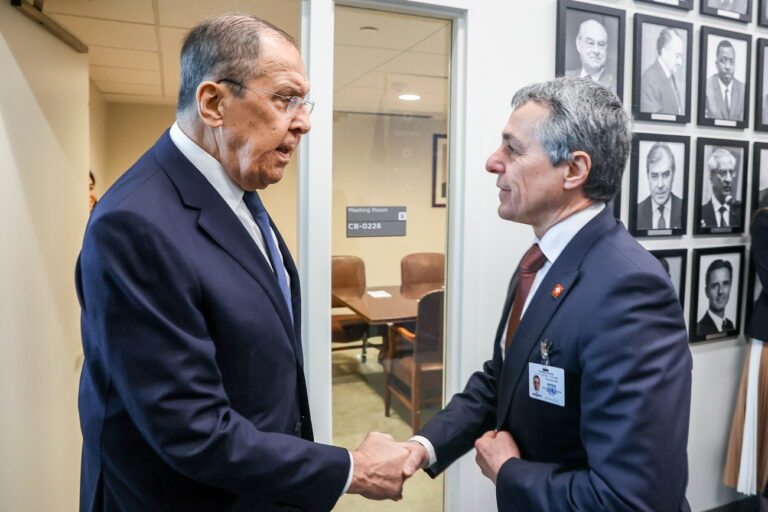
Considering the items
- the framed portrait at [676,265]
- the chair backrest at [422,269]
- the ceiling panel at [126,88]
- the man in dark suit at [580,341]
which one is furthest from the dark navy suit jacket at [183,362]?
the ceiling panel at [126,88]

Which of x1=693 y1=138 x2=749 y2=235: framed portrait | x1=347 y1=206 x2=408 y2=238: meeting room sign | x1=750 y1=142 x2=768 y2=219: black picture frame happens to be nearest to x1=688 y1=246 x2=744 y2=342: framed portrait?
x1=693 y1=138 x2=749 y2=235: framed portrait

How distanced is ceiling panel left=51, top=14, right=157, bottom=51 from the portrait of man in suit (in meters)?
2.05

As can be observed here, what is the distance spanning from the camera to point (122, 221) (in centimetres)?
92

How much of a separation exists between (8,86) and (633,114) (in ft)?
7.05

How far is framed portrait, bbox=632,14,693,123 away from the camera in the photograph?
2102mm

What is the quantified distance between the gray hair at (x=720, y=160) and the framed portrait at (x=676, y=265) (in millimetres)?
402

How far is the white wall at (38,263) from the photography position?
60.0 inches

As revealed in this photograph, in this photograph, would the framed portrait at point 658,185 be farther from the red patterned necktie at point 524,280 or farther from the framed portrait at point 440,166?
the red patterned necktie at point 524,280

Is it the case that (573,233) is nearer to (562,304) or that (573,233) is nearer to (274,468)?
(562,304)

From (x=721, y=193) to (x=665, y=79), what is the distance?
1.99ft

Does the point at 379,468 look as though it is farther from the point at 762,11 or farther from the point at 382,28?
the point at 762,11

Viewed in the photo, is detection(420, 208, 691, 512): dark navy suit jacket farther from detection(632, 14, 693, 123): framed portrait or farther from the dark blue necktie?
detection(632, 14, 693, 123): framed portrait

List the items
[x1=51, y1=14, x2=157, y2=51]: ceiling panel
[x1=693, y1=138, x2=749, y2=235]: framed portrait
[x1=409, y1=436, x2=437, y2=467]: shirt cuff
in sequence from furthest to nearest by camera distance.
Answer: [x1=51, y1=14, x2=157, y2=51]: ceiling panel < [x1=693, y1=138, x2=749, y2=235]: framed portrait < [x1=409, y1=436, x2=437, y2=467]: shirt cuff

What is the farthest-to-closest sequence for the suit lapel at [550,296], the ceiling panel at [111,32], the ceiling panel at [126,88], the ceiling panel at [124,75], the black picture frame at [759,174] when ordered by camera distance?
the ceiling panel at [126,88] < the ceiling panel at [124,75] < the ceiling panel at [111,32] < the black picture frame at [759,174] < the suit lapel at [550,296]
